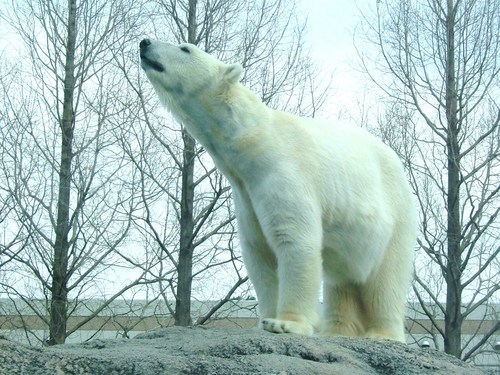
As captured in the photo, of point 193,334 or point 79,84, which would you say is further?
point 79,84

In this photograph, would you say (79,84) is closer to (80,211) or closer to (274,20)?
(80,211)

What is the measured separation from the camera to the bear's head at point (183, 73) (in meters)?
4.91

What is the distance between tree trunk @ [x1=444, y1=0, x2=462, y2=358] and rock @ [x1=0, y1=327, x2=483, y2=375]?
22.4 feet

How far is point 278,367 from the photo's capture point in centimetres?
362

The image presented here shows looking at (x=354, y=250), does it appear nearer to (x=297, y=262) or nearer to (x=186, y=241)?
(x=297, y=262)

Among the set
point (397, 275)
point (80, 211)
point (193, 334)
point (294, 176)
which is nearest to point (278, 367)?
point (193, 334)

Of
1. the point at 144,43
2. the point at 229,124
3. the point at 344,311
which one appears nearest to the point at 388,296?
the point at 344,311

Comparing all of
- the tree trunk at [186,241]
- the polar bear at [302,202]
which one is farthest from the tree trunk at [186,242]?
the polar bear at [302,202]

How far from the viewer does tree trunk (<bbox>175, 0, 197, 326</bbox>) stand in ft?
34.3

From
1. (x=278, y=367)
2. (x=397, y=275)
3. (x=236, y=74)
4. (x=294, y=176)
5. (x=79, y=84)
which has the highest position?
(x=79, y=84)

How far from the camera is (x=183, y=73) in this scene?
195 inches

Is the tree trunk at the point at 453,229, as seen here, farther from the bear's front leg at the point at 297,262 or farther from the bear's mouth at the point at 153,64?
the bear's mouth at the point at 153,64

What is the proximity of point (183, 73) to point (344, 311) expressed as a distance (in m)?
1.83

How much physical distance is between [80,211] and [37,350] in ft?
25.5
